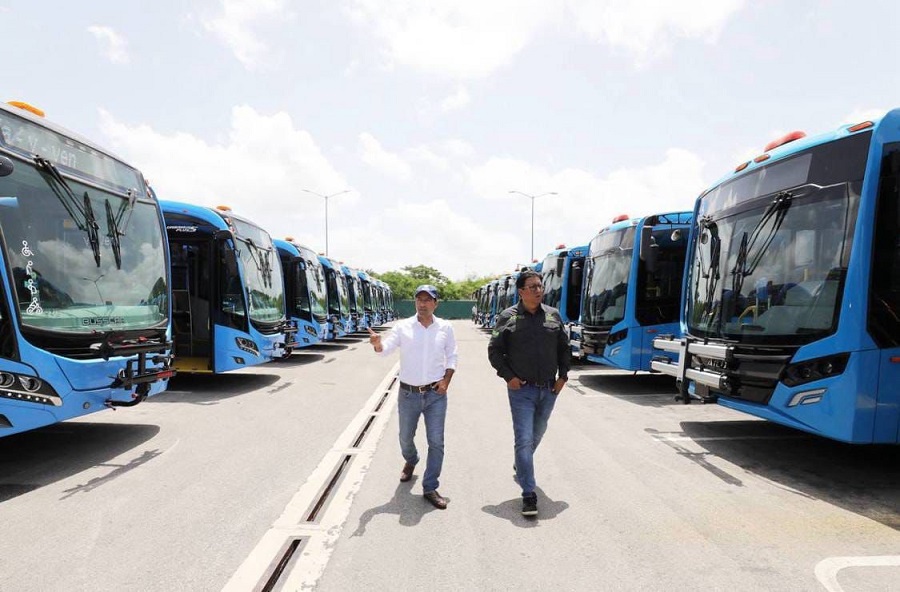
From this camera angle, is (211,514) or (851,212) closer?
(211,514)

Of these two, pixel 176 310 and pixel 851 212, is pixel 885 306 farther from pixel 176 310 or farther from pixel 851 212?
pixel 176 310

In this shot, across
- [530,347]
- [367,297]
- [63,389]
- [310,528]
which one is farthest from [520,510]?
[367,297]

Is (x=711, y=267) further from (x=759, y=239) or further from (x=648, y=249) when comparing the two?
(x=648, y=249)

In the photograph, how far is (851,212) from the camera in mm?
4594

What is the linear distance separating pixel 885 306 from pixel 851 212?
2.76 feet

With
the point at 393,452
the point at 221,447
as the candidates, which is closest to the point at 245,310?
the point at 221,447

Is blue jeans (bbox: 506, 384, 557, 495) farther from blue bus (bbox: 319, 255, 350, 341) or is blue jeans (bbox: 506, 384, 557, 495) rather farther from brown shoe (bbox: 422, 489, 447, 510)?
blue bus (bbox: 319, 255, 350, 341)

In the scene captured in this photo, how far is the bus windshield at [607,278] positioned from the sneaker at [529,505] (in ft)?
22.0

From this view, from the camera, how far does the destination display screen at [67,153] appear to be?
16.6ft

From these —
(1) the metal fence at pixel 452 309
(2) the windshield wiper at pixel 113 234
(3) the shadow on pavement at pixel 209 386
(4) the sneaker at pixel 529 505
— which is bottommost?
(1) the metal fence at pixel 452 309

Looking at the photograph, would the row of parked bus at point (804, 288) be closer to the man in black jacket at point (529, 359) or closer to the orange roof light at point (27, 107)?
the man in black jacket at point (529, 359)

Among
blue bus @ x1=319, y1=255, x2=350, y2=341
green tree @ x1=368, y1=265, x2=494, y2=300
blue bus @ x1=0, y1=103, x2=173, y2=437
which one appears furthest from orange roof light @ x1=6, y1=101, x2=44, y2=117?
green tree @ x1=368, y1=265, x2=494, y2=300

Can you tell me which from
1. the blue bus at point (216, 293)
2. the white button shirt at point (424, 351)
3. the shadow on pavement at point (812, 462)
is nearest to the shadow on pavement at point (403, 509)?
the white button shirt at point (424, 351)

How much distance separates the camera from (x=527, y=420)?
4.24m
